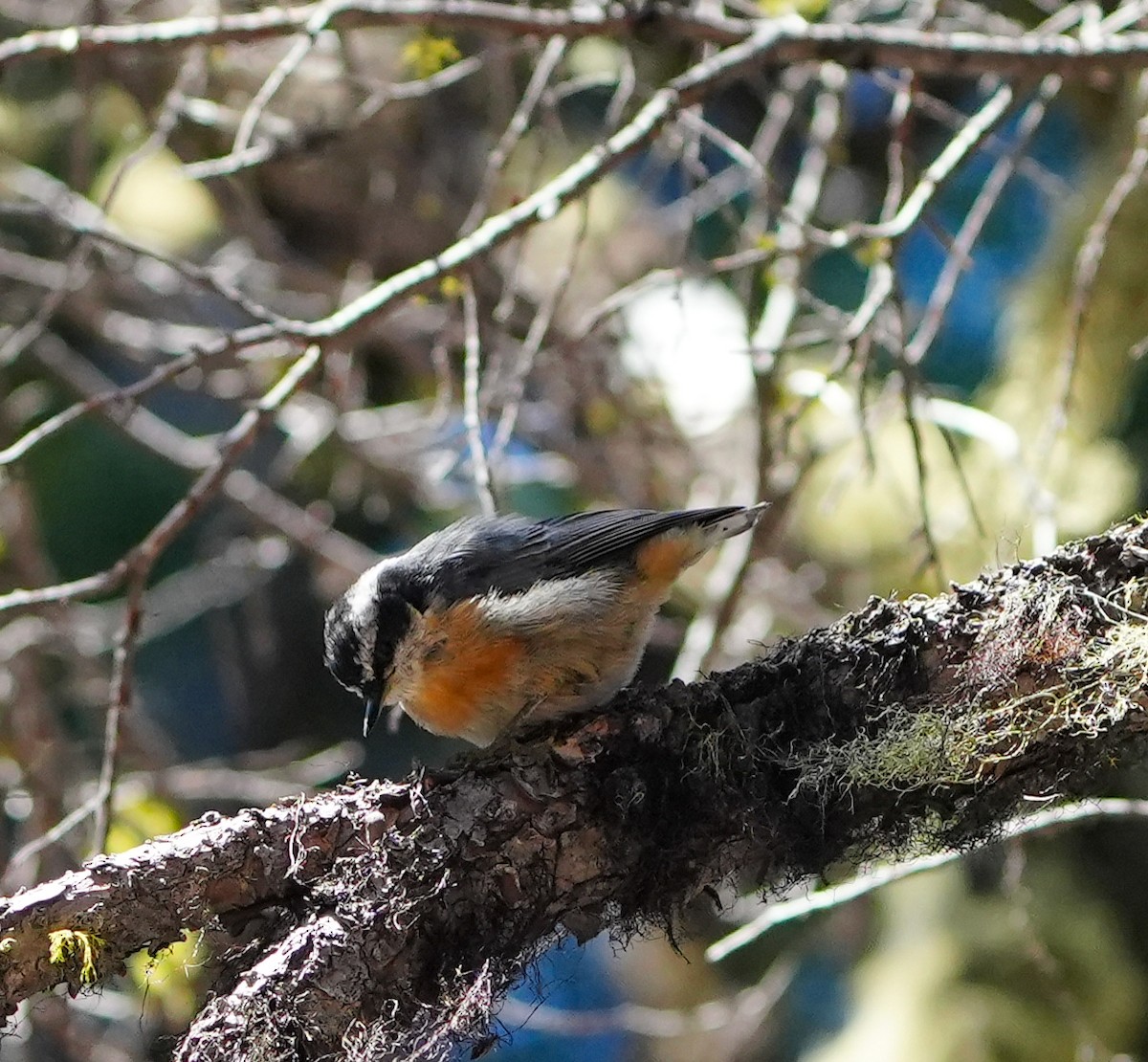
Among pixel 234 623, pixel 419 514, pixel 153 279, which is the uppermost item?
pixel 153 279

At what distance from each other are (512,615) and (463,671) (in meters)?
0.18

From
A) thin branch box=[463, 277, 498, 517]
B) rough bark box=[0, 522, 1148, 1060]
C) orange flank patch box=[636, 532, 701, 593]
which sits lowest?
orange flank patch box=[636, 532, 701, 593]

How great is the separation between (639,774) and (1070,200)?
330cm

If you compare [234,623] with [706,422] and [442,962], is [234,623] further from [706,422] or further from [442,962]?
[442,962]

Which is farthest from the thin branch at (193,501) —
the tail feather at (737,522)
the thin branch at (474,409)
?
the tail feather at (737,522)

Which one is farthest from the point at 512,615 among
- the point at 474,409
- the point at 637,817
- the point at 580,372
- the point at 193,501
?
the point at 580,372

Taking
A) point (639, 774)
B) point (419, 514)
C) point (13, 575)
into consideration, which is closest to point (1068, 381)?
point (639, 774)

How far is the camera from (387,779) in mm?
2367

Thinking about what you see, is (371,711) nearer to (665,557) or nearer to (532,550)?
(532,550)

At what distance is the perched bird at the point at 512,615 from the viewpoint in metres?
3.17

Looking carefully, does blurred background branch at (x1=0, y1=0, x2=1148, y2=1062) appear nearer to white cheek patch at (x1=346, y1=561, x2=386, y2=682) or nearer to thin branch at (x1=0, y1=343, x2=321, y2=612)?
thin branch at (x1=0, y1=343, x2=321, y2=612)

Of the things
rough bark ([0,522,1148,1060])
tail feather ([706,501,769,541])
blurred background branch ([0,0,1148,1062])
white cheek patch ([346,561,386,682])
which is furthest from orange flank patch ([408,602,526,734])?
rough bark ([0,522,1148,1060])

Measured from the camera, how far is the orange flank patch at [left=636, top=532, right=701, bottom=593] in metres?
3.46

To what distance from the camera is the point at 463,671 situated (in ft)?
10.4
